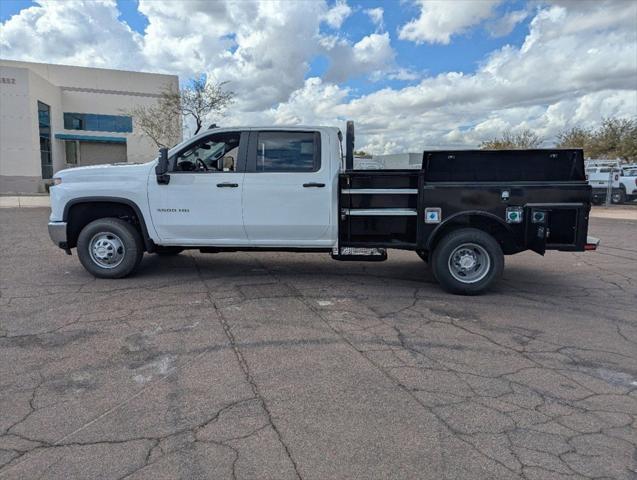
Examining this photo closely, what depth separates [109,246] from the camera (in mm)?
6883

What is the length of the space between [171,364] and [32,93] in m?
35.4

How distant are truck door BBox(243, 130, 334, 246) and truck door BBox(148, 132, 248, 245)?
0.16 m

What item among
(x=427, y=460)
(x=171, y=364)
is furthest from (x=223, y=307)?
(x=427, y=460)

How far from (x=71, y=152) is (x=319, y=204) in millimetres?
43090

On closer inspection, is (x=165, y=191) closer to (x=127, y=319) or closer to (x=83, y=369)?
(x=127, y=319)

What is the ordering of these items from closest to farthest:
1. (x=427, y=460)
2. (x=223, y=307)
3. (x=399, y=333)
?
(x=427, y=460) → (x=399, y=333) → (x=223, y=307)

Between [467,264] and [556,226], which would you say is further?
[467,264]

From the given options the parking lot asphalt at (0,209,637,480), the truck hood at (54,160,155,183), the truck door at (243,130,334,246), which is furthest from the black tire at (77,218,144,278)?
the truck door at (243,130,334,246)

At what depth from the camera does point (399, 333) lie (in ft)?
16.2

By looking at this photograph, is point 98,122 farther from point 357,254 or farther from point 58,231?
point 357,254

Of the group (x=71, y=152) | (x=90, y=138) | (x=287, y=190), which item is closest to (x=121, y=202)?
(x=287, y=190)

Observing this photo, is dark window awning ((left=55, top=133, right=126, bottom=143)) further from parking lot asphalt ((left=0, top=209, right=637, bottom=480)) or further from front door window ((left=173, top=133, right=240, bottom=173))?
front door window ((left=173, top=133, right=240, bottom=173))

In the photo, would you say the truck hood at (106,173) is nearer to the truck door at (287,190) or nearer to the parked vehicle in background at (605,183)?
the truck door at (287,190)

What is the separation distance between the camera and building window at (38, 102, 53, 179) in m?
36.2
